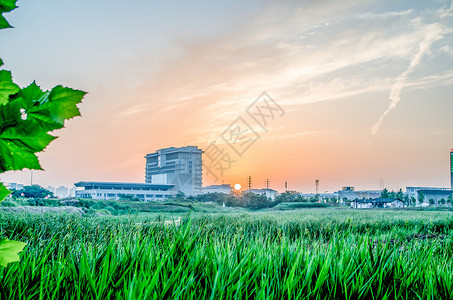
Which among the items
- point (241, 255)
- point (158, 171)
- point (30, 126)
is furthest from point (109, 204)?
point (158, 171)

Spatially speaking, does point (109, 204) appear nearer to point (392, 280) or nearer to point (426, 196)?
point (392, 280)

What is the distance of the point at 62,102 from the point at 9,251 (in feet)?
1.31

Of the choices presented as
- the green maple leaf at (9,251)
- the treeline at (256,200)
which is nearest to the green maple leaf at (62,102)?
the green maple leaf at (9,251)

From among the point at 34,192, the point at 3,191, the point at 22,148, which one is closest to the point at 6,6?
the point at 22,148

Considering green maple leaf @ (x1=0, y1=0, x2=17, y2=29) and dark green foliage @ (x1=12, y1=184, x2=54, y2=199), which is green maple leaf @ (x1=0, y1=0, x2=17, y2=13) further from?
dark green foliage @ (x1=12, y1=184, x2=54, y2=199)

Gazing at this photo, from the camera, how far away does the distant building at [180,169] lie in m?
119

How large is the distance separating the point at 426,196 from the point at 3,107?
7380 centimetres

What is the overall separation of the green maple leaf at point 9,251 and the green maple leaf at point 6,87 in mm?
352

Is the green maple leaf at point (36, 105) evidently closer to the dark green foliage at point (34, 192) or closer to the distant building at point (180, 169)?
the dark green foliage at point (34, 192)

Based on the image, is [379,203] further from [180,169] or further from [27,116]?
[180,169]

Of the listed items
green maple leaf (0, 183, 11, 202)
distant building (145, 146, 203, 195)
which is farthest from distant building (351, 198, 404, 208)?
distant building (145, 146, 203, 195)

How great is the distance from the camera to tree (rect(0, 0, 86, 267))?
1.00 metres

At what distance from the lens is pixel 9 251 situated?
1011mm

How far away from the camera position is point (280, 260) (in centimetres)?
292
